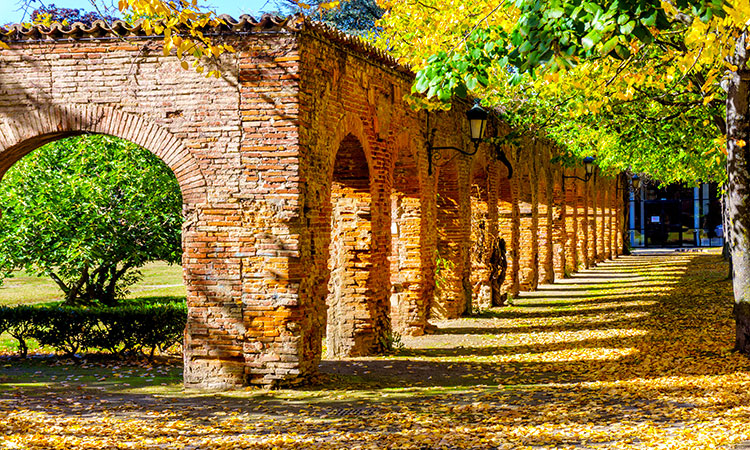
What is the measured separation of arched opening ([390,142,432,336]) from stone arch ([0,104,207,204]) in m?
4.72

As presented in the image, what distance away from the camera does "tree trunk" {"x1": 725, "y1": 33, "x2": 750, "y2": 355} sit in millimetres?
9656

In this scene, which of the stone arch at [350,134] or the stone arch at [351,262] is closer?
the stone arch at [350,134]

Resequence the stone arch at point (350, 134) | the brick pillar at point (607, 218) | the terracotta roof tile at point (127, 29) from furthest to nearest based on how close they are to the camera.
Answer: the brick pillar at point (607, 218), the stone arch at point (350, 134), the terracotta roof tile at point (127, 29)

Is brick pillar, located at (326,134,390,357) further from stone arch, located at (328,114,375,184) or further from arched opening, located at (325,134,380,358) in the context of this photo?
stone arch, located at (328,114,375,184)

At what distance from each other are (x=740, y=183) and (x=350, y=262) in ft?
16.5

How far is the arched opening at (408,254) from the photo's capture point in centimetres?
1334

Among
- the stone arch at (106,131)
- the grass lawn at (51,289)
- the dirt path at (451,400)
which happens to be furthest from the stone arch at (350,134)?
the grass lawn at (51,289)

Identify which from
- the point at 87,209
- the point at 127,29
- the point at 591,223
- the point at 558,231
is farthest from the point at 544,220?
the point at 127,29

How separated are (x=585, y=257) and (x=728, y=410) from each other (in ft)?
78.5

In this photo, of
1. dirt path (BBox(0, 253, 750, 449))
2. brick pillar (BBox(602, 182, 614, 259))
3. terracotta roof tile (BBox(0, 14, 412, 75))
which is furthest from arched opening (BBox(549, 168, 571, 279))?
terracotta roof tile (BBox(0, 14, 412, 75))

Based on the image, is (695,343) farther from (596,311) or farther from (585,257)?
(585,257)

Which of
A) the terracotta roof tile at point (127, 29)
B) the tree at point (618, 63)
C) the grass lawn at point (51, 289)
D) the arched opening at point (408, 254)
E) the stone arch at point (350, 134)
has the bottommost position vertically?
the grass lawn at point (51, 289)

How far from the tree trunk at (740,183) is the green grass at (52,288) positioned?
14.8 meters

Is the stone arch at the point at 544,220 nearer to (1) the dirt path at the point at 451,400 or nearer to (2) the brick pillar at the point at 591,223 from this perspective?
(2) the brick pillar at the point at 591,223
